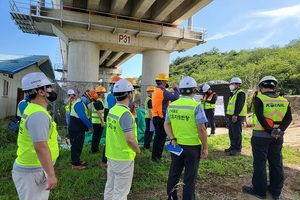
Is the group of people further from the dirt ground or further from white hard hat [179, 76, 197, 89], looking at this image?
the dirt ground

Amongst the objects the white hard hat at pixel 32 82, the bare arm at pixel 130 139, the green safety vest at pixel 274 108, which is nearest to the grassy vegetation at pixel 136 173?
the bare arm at pixel 130 139

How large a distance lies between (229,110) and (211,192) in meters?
3.05

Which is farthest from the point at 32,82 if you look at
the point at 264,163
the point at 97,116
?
the point at 97,116

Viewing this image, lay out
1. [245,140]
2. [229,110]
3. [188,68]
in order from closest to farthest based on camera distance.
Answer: [229,110], [245,140], [188,68]

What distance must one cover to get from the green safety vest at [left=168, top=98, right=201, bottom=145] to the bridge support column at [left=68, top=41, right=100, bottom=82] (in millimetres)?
13204

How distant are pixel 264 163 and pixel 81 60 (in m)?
13.7

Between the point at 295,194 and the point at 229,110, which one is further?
the point at 229,110

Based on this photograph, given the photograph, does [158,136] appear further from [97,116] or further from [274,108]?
[274,108]

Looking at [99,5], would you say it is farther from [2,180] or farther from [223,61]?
[223,61]

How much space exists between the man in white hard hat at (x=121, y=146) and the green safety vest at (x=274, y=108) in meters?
2.36

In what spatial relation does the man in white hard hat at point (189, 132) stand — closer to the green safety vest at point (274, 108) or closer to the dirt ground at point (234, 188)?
the dirt ground at point (234, 188)

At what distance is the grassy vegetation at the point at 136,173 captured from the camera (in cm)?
444

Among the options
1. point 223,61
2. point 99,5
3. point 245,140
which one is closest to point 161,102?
point 245,140

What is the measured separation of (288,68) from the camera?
2950cm
